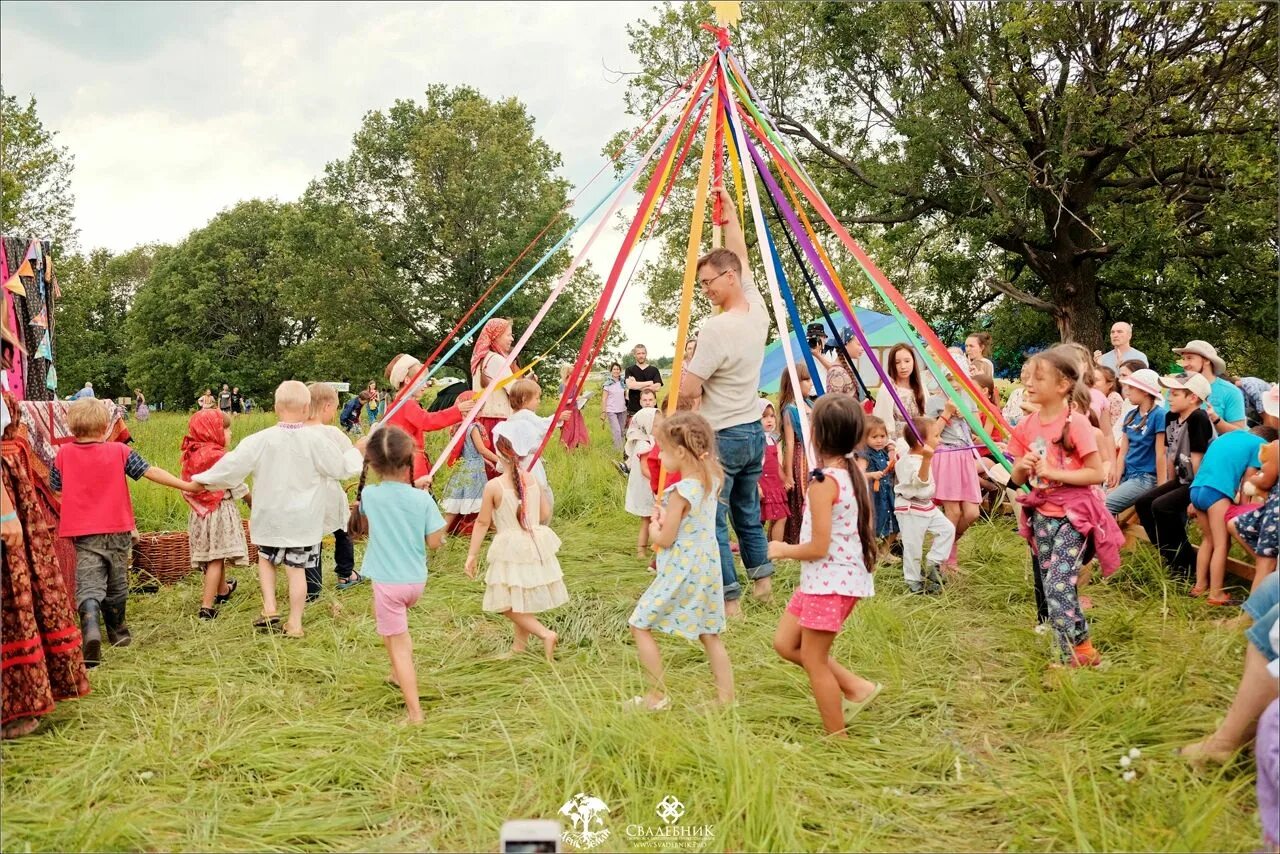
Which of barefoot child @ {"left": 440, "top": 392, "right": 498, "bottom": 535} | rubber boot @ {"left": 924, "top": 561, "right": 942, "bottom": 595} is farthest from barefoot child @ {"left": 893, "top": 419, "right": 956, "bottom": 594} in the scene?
barefoot child @ {"left": 440, "top": 392, "right": 498, "bottom": 535}

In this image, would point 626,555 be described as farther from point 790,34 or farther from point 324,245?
point 324,245

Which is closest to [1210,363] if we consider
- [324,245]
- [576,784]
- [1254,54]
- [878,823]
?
[878,823]

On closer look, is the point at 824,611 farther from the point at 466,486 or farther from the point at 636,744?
the point at 466,486

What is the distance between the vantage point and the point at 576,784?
8.90ft

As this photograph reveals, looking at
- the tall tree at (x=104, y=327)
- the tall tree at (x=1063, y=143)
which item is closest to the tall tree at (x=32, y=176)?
the tall tree at (x=104, y=327)

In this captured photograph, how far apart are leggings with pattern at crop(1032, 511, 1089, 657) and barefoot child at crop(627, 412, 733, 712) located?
58.3 inches

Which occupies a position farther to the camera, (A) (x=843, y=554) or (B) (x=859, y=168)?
(B) (x=859, y=168)

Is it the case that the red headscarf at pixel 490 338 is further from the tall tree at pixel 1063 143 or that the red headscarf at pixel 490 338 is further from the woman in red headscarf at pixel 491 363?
the tall tree at pixel 1063 143

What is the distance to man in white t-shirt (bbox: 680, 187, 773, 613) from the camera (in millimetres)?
3936

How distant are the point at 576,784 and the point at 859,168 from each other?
12.6m

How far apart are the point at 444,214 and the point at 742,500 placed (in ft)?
67.7

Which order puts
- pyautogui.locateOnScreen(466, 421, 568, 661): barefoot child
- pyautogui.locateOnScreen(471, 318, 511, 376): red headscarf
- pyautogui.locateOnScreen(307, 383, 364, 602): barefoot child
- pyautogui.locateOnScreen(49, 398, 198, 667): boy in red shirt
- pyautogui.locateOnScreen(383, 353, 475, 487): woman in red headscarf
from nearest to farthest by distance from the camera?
pyautogui.locateOnScreen(466, 421, 568, 661): barefoot child < pyautogui.locateOnScreen(49, 398, 198, 667): boy in red shirt < pyautogui.locateOnScreen(307, 383, 364, 602): barefoot child < pyautogui.locateOnScreen(383, 353, 475, 487): woman in red headscarf < pyautogui.locateOnScreen(471, 318, 511, 376): red headscarf

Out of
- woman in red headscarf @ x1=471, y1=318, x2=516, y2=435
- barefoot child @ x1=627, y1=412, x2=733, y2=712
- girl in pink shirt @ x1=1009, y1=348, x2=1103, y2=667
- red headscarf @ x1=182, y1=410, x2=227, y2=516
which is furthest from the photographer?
woman in red headscarf @ x1=471, y1=318, x2=516, y2=435

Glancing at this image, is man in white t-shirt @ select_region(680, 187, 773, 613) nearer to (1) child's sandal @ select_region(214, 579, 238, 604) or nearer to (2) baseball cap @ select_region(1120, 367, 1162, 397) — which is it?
(2) baseball cap @ select_region(1120, 367, 1162, 397)
